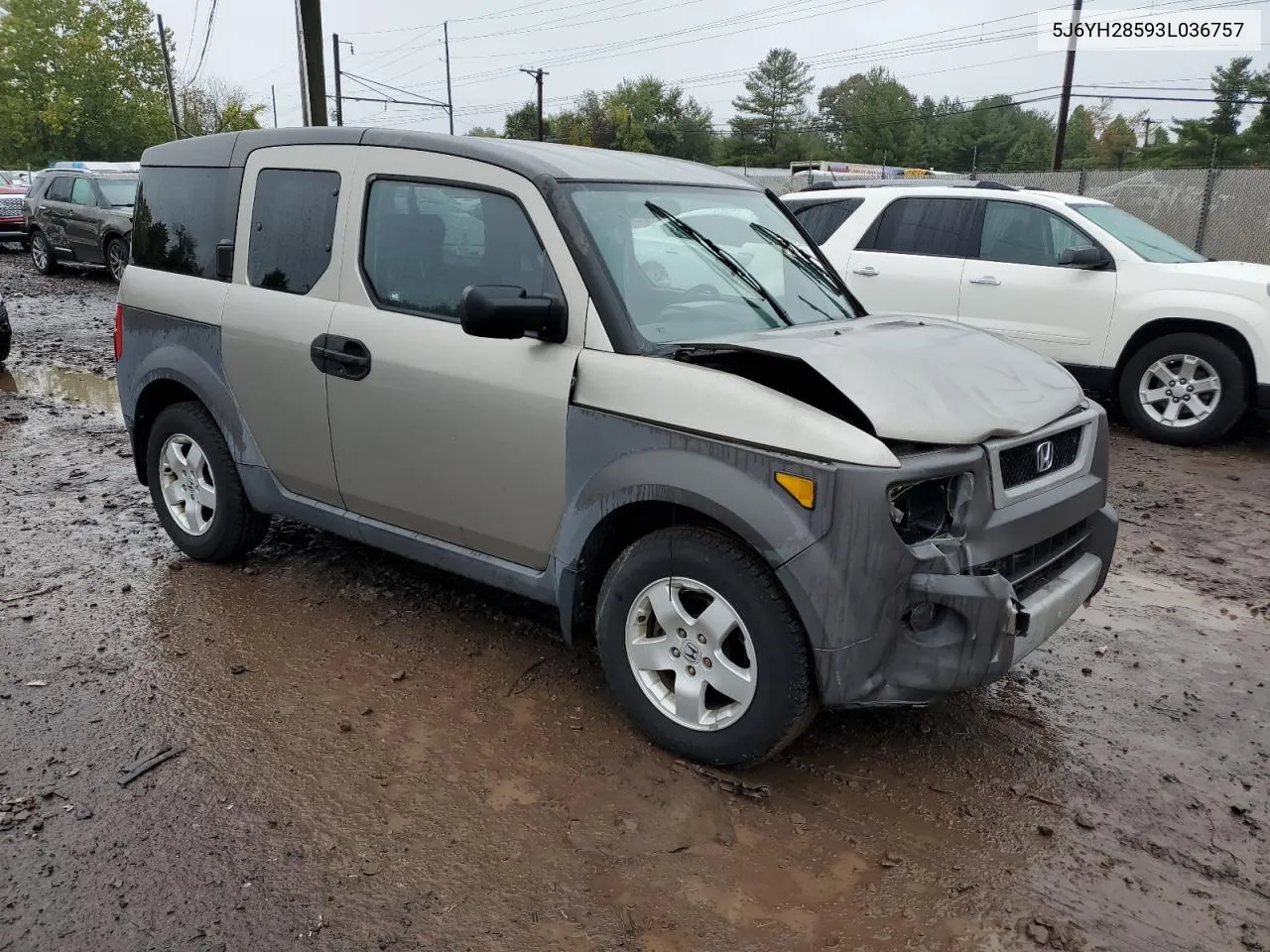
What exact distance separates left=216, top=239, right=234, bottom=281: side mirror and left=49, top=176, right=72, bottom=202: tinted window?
52.7 feet

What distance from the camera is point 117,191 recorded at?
1755 cm

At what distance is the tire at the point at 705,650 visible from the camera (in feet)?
9.82

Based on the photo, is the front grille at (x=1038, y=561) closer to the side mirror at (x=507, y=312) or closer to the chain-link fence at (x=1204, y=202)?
the side mirror at (x=507, y=312)

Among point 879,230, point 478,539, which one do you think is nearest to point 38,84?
point 879,230

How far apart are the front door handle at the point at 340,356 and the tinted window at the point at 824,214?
590 cm

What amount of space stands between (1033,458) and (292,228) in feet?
10.1

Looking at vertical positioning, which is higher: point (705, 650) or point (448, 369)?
point (448, 369)

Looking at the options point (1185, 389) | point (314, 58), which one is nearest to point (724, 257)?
point (1185, 389)

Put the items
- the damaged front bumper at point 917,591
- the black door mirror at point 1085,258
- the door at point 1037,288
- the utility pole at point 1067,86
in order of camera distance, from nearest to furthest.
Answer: the damaged front bumper at point 917,591 → the black door mirror at point 1085,258 → the door at point 1037,288 → the utility pole at point 1067,86

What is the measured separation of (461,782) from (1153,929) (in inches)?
80.3

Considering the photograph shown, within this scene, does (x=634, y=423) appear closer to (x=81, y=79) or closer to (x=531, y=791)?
(x=531, y=791)

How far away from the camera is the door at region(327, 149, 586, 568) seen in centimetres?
349

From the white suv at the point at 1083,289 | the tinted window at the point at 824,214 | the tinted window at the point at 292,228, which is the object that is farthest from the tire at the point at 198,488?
the tinted window at the point at 824,214

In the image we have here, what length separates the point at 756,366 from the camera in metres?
3.25
